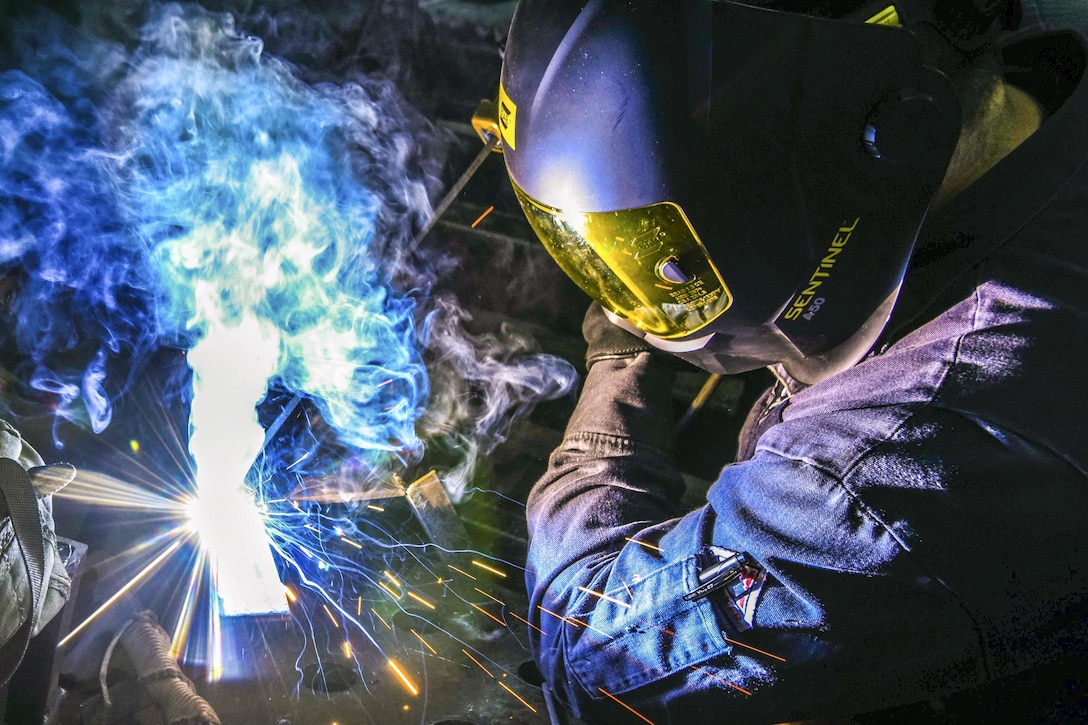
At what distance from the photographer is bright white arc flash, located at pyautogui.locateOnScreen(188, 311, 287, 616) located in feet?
8.77

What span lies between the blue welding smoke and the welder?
1.59 meters

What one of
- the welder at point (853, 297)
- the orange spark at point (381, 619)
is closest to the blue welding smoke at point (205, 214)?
the orange spark at point (381, 619)

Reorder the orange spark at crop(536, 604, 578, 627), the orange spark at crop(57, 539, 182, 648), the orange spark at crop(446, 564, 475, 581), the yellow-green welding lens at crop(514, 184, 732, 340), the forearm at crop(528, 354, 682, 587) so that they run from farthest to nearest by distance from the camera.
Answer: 1. the orange spark at crop(57, 539, 182, 648)
2. the orange spark at crop(446, 564, 475, 581)
3. the forearm at crop(528, 354, 682, 587)
4. the orange spark at crop(536, 604, 578, 627)
5. the yellow-green welding lens at crop(514, 184, 732, 340)

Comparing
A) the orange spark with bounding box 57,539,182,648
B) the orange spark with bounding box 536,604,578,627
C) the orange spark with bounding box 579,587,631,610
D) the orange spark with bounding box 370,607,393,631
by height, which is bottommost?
the orange spark with bounding box 57,539,182,648

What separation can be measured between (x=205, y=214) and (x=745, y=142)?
3.02 m

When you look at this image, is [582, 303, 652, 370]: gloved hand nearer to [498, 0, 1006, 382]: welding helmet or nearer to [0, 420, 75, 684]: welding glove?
[498, 0, 1006, 382]: welding helmet

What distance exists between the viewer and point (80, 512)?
305cm

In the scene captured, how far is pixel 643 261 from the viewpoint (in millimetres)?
1402

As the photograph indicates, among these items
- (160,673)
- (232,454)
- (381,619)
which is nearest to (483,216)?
(232,454)

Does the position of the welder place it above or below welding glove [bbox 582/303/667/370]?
above

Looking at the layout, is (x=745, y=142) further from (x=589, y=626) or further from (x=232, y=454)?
(x=232, y=454)

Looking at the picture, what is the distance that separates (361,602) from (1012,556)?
7.91 feet

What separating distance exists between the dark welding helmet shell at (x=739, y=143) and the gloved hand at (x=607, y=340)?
2.81ft

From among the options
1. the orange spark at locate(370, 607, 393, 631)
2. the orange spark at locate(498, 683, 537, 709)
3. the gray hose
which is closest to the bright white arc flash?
the gray hose
